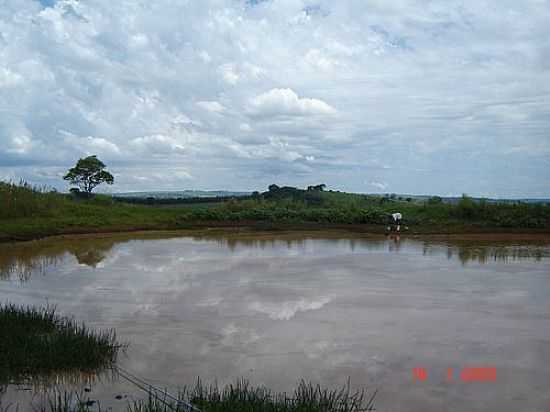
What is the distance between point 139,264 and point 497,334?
10.1m

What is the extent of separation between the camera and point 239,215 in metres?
30.5

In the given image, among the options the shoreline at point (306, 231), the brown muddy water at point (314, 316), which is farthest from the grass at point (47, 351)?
the shoreline at point (306, 231)

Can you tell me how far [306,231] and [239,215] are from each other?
4.21 metres

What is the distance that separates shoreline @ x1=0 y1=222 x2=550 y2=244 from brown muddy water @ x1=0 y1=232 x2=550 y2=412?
20.2 ft

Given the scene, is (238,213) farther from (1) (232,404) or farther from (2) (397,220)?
(1) (232,404)

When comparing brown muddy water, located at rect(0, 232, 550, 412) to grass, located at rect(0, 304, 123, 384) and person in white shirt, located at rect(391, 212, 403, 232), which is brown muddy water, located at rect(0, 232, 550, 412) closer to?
grass, located at rect(0, 304, 123, 384)

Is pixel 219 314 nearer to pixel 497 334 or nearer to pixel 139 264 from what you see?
pixel 497 334

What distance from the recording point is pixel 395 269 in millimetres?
15062

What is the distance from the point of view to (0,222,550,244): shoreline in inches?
978

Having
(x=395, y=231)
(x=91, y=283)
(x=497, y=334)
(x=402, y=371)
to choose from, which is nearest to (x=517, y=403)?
(x=402, y=371)

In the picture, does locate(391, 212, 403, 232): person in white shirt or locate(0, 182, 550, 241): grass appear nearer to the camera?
locate(0, 182, 550, 241): grass
